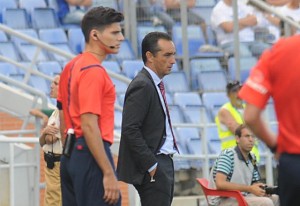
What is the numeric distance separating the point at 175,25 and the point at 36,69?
2.86m

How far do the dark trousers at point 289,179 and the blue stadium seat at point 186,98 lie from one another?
900 centimetres

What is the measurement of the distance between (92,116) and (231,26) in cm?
→ 931

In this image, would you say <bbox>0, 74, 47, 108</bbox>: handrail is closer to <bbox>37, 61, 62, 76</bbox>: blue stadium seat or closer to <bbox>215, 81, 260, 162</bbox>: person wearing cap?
<bbox>37, 61, 62, 76</bbox>: blue stadium seat

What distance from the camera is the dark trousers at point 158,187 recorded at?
7.65 meters

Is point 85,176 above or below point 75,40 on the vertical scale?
above

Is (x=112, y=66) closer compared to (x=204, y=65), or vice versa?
(x=112, y=66)

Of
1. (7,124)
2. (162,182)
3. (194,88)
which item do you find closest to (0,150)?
(7,124)

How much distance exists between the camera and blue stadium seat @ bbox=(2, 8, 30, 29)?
50.0ft

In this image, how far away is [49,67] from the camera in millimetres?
14219

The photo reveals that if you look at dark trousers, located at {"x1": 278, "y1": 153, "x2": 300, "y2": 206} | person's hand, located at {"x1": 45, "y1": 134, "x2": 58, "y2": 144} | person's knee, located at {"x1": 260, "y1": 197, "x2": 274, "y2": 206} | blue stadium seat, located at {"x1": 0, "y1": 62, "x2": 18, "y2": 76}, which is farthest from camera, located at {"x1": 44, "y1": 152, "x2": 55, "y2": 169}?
dark trousers, located at {"x1": 278, "y1": 153, "x2": 300, "y2": 206}

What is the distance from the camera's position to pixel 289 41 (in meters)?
5.50

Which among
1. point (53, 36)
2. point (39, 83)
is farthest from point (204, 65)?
point (39, 83)

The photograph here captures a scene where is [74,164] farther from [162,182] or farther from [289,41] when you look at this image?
[289,41]

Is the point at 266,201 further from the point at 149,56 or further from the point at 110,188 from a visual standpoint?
the point at 110,188
